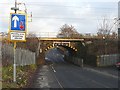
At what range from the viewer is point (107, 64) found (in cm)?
6078

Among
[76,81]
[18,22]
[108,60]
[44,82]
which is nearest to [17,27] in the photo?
[18,22]

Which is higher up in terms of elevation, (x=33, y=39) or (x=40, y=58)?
(x=33, y=39)

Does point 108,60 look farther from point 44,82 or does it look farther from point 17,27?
point 17,27

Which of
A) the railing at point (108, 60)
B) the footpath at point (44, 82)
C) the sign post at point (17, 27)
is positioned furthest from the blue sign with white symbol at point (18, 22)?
the railing at point (108, 60)

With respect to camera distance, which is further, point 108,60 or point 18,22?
point 108,60

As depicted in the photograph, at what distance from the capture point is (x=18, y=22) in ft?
65.8

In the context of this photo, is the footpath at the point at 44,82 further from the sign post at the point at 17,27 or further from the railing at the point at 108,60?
the railing at the point at 108,60

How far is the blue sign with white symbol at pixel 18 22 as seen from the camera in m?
19.8

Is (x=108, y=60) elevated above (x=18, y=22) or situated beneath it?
situated beneath

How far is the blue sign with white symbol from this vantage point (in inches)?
779

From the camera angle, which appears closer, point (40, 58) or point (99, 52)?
point (99, 52)

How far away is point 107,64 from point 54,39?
829 inches

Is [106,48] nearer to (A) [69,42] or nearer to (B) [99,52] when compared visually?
(B) [99,52]

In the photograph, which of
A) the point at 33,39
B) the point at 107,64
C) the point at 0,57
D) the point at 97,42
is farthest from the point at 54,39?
the point at 0,57
